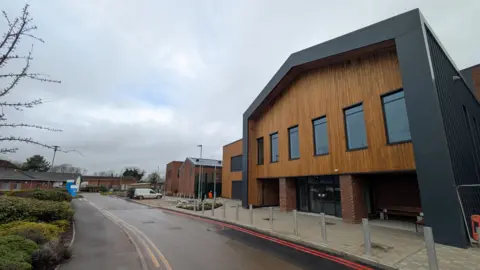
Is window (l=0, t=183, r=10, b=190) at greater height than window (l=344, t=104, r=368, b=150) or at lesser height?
lesser

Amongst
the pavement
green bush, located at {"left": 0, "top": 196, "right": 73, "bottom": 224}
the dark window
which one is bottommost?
the pavement

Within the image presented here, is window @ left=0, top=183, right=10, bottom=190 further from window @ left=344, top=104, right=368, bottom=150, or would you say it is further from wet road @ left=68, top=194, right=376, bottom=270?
window @ left=344, top=104, right=368, bottom=150

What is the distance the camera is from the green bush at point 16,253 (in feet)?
14.9

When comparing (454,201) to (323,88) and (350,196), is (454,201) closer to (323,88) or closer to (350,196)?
(350,196)

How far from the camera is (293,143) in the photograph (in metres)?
18.0

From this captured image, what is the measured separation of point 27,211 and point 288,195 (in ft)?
49.0

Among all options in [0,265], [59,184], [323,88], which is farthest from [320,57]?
[59,184]

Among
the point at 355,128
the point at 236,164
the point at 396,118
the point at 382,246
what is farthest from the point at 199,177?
the point at 382,246

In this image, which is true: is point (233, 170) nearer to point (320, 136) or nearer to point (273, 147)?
point (273, 147)

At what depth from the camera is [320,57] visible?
589 inches

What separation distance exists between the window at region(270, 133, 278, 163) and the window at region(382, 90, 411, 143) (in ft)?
30.7

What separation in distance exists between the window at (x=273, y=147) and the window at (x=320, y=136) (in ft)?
15.0

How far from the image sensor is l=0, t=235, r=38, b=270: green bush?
455 centimetres

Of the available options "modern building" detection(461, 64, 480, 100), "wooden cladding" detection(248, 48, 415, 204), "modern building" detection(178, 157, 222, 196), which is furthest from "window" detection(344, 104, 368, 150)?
"modern building" detection(178, 157, 222, 196)
